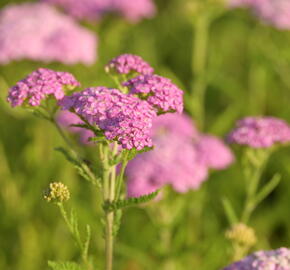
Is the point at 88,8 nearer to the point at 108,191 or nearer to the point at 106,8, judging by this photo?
the point at 106,8

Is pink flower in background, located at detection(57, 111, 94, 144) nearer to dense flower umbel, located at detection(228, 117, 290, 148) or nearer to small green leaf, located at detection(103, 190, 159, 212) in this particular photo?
dense flower umbel, located at detection(228, 117, 290, 148)

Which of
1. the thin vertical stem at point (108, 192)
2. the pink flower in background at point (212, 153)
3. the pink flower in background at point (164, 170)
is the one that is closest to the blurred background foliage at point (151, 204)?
the pink flower in background at point (164, 170)

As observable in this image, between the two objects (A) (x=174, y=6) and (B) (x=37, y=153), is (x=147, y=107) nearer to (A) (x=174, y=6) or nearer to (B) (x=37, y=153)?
(B) (x=37, y=153)

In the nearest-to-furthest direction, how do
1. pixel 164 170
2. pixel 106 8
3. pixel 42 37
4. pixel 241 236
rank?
pixel 241 236 → pixel 164 170 → pixel 42 37 → pixel 106 8

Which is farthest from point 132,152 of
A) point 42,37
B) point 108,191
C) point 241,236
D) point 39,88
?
point 42,37

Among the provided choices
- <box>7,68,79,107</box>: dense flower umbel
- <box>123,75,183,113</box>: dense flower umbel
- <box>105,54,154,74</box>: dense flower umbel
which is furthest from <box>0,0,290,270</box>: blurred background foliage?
<box>7,68,79,107</box>: dense flower umbel
